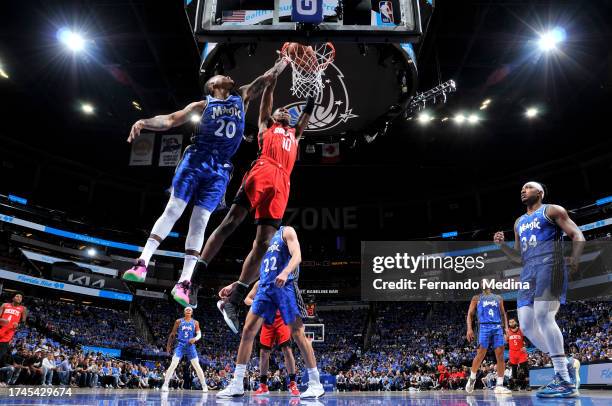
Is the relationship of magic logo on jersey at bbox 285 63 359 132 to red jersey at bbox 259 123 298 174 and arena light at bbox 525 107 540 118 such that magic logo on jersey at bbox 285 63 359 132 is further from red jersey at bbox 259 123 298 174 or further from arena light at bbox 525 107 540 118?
arena light at bbox 525 107 540 118

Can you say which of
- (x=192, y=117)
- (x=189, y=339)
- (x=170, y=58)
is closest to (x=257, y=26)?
(x=192, y=117)

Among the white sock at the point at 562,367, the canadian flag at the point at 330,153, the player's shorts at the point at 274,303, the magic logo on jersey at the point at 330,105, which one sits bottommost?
the white sock at the point at 562,367

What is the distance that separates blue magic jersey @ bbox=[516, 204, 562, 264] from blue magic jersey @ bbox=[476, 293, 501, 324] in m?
4.51

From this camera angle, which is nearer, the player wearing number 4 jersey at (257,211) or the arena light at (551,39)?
the player wearing number 4 jersey at (257,211)

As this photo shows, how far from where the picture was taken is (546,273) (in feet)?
16.5

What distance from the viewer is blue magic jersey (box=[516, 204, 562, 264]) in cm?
518

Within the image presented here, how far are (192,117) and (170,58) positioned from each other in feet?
44.1

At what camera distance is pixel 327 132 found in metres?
10.9

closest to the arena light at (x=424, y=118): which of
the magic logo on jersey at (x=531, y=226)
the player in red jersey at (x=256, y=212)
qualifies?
the magic logo on jersey at (x=531, y=226)

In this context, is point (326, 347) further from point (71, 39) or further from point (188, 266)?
point (188, 266)

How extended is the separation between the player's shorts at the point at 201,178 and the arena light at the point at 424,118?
55.7 ft

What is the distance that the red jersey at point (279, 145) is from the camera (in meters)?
4.41

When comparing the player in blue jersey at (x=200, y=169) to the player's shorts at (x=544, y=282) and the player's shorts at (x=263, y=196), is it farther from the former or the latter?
the player's shorts at (x=544, y=282)

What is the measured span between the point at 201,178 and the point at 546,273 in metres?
3.72
